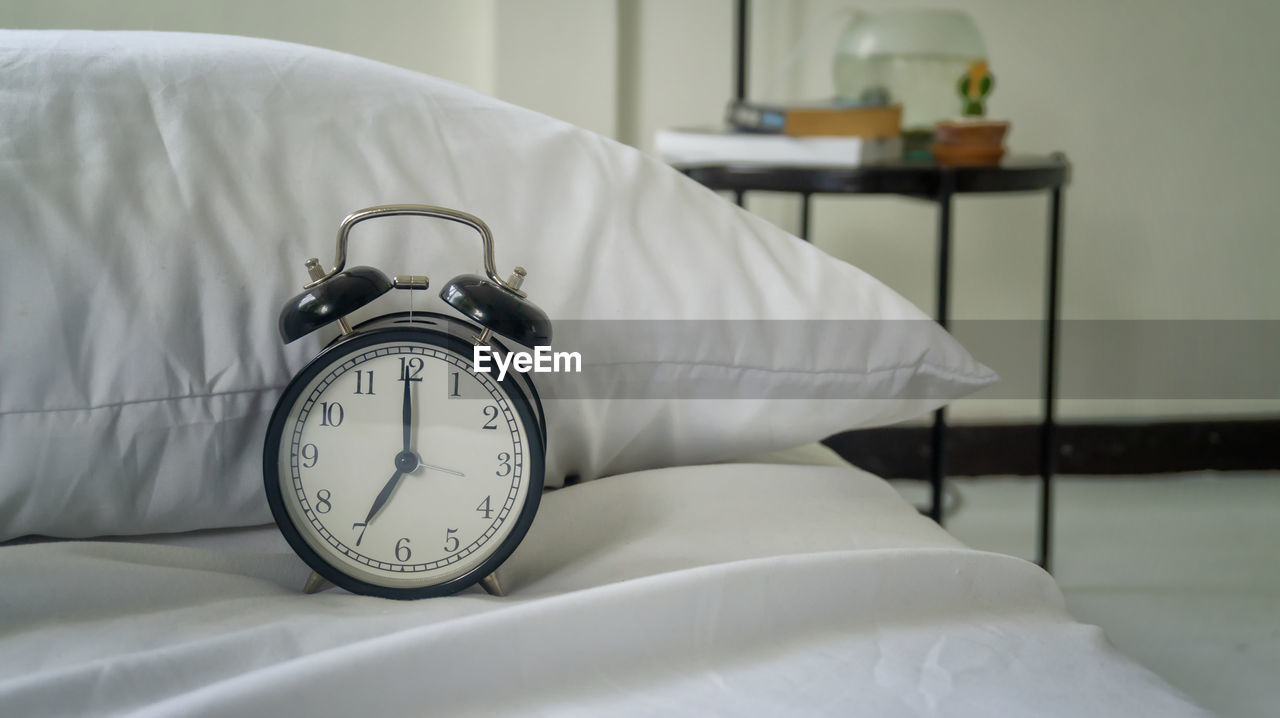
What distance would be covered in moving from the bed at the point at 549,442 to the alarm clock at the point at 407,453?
0.03 m

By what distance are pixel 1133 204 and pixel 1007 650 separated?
1.61 metres

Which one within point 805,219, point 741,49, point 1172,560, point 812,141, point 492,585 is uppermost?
point 741,49

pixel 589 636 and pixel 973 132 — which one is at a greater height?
pixel 973 132

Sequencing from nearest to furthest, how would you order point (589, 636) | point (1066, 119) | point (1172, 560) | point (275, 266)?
Answer: point (589, 636) < point (275, 266) < point (1172, 560) < point (1066, 119)

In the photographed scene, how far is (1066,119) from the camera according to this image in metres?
1.76

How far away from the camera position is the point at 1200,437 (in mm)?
1893

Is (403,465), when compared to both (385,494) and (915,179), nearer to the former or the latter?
(385,494)

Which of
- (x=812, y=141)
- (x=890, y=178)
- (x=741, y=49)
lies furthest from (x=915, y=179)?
(x=741, y=49)

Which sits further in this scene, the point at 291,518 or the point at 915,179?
the point at 915,179

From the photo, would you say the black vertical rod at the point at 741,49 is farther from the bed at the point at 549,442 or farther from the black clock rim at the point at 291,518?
the black clock rim at the point at 291,518

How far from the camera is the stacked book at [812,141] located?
119 centimetres

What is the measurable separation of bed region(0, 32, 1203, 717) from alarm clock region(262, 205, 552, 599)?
0.03 metres

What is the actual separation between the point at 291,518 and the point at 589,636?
0.56 feet

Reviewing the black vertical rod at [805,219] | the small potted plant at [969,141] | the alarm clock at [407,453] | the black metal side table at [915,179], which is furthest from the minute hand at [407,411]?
the black vertical rod at [805,219]
